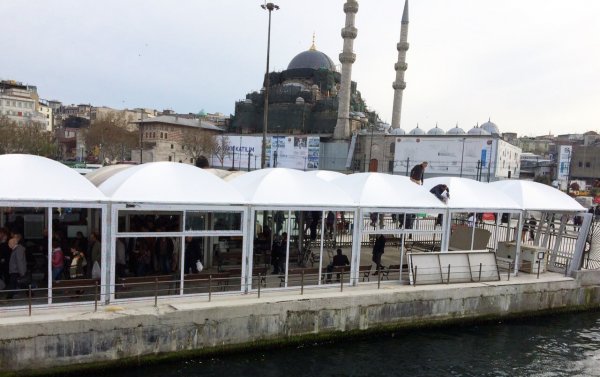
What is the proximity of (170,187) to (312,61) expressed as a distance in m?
76.8

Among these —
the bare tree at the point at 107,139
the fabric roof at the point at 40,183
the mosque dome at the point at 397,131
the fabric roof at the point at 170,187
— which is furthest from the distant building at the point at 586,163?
the fabric roof at the point at 40,183

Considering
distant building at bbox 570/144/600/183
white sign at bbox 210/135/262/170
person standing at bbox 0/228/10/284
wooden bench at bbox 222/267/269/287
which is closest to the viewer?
person standing at bbox 0/228/10/284

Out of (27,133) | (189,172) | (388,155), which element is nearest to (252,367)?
(189,172)

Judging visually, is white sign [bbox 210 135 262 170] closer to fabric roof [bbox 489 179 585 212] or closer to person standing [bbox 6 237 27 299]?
fabric roof [bbox 489 179 585 212]

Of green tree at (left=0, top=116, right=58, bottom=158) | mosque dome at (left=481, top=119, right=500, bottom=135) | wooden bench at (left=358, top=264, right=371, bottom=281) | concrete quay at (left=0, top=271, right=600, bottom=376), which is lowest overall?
concrete quay at (left=0, top=271, right=600, bottom=376)

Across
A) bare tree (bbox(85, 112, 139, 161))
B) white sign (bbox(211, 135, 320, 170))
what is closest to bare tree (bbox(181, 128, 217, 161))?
white sign (bbox(211, 135, 320, 170))

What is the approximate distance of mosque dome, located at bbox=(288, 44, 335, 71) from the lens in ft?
271

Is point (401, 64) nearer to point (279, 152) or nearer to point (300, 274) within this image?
point (279, 152)

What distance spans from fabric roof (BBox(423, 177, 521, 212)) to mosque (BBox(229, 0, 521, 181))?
32137 millimetres

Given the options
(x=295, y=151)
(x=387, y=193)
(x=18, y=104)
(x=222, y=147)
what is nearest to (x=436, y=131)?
(x=295, y=151)

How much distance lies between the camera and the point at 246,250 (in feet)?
35.3

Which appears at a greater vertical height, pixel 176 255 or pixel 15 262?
pixel 15 262

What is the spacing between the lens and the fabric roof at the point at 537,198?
15.0 metres

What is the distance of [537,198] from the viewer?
15344mm
